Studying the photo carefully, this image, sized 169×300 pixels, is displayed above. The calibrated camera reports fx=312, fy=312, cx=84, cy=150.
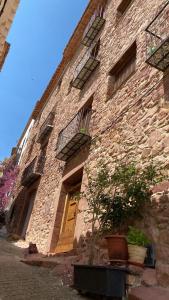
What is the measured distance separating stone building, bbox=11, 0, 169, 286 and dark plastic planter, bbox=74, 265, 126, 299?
1.70 feet

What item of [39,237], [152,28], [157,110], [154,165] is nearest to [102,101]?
[152,28]

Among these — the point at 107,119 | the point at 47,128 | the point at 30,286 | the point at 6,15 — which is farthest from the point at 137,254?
the point at 47,128

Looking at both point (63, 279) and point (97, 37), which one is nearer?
point (63, 279)

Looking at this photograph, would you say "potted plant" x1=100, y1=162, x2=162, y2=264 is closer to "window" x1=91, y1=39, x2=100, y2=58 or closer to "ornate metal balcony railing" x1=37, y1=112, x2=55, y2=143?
"window" x1=91, y1=39, x2=100, y2=58

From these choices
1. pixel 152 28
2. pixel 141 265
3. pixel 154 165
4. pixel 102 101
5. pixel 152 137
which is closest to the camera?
pixel 141 265

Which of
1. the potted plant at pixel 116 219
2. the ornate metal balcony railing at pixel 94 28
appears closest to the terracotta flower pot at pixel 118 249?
the potted plant at pixel 116 219

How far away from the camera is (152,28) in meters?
7.11

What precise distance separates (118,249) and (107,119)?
12.7 feet

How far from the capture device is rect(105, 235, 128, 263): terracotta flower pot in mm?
4339

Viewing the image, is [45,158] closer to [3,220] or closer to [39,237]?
[39,237]

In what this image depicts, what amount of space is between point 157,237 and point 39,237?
6046 millimetres

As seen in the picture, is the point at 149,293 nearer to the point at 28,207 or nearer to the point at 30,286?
the point at 30,286

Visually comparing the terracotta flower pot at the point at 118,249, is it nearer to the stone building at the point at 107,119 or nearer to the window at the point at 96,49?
the stone building at the point at 107,119

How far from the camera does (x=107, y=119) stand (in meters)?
7.61
